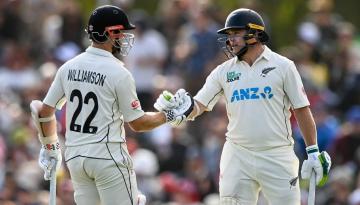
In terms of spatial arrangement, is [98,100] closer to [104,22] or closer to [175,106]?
[104,22]

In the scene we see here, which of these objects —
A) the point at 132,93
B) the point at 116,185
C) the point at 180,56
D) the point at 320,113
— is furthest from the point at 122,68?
the point at 180,56

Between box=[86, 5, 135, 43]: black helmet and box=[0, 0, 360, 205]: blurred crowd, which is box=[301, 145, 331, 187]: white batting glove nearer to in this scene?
box=[86, 5, 135, 43]: black helmet

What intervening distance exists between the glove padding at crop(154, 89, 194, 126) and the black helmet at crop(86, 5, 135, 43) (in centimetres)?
87

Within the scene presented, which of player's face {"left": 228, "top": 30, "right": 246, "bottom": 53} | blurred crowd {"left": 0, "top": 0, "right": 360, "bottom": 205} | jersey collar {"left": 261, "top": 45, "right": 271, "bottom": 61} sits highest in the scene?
player's face {"left": 228, "top": 30, "right": 246, "bottom": 53}

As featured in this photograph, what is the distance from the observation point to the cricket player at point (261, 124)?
37.6 ft

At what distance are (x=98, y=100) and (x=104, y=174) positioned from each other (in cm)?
69

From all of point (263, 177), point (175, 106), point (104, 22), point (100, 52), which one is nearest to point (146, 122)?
point (175, 106)

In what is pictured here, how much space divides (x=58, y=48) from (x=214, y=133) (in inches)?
144

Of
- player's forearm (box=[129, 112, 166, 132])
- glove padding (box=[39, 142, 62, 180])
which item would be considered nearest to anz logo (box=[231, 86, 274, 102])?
player's forearm (box=[129, 112, 166, 132])

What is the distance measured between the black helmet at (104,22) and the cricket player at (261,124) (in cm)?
91

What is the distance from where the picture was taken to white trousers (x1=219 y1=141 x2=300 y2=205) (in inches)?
452

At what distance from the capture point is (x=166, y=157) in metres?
17.9

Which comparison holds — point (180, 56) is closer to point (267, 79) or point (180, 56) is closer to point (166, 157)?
point (166, 157)

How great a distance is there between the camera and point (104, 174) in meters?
11.0
